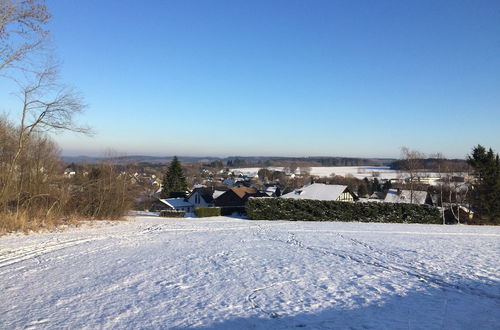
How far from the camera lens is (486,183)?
29891 mm

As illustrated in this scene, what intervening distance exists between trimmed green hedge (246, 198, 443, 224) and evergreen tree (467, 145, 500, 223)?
888cm

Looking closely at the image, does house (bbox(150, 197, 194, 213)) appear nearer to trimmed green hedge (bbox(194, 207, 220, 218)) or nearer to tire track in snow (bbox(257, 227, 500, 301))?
trimmed green hedge (bbox(194, 207, 220, 218))

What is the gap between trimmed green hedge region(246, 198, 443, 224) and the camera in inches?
931

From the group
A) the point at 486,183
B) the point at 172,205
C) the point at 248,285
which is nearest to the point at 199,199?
the point at 172,205

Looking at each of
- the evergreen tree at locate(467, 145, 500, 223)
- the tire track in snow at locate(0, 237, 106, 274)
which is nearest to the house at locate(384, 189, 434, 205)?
the evergreen tree at locate(467, 145, 500, 223)

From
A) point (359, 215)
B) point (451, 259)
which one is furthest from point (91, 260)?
point (359, 215)

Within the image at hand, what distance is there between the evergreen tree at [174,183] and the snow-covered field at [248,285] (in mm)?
44566

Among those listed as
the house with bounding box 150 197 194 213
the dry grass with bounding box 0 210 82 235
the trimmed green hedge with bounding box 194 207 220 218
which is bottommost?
the house with bounding box 150 197 194 213

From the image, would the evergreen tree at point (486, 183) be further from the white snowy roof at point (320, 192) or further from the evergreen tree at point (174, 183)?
the evergreen tree at point (174, 183)

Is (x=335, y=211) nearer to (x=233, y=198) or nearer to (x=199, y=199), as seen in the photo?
(x=233, y=198)

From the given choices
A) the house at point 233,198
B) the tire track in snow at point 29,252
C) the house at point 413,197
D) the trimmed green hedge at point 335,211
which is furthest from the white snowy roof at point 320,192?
the tire track in snow at point 29,252

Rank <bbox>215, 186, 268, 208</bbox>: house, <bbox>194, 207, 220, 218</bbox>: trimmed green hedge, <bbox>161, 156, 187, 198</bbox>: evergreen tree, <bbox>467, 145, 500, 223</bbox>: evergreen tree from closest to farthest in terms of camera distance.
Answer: <bbox>194, 207, 220, 218</bbox>: trimmed green hedge
<bbox>467, 145, 500, 223</bbox>: evergreen tree
<bbox>215, 186, 268, 208</bbox>: house
<bbox>161, 156, 187, 198</bbox>: evergreen tree

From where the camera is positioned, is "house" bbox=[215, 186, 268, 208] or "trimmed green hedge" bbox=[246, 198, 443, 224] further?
"house" bbox=[215, 186, 268, 208]

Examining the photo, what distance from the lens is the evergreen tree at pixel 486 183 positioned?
29.4 metres
